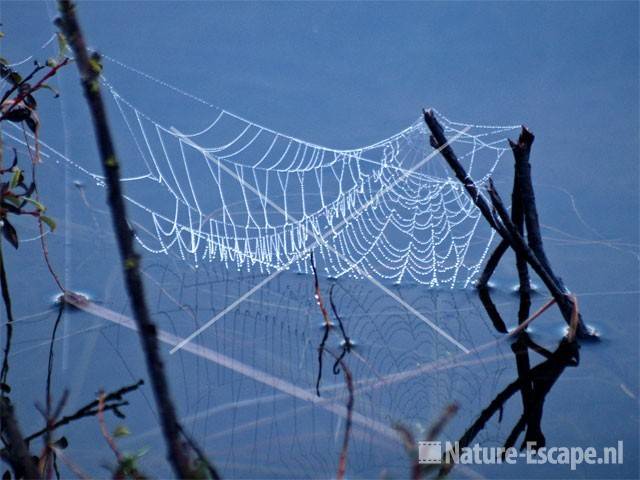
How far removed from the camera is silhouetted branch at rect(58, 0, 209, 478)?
99 cm

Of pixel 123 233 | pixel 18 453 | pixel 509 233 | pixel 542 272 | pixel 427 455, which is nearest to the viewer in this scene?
pixel 123 233

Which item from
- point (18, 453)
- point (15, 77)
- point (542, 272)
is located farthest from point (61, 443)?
point (542, 272)

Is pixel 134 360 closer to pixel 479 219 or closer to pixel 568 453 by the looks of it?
pixel 568 453

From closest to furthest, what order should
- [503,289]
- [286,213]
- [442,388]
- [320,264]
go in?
[442,388], [503,289], [320,264], [286,213]

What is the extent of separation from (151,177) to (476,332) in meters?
1.43

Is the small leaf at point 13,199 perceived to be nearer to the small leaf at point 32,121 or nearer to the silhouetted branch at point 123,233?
the small leaf at point 32,121

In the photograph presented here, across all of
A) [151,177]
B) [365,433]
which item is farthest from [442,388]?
[151,177]

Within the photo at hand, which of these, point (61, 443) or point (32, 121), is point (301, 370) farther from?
point (32, 121)

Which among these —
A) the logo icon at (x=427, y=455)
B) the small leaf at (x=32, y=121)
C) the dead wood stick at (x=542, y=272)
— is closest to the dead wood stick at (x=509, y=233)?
the dead wood stick at (x=542, y=272)

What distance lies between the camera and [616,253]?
9.94 ft

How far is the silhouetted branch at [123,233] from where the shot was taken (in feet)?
3.26

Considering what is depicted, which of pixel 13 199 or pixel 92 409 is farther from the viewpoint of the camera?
pixel 13 199

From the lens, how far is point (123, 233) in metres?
1.04

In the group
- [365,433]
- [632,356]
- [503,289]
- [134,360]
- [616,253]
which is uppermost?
[616,253]
